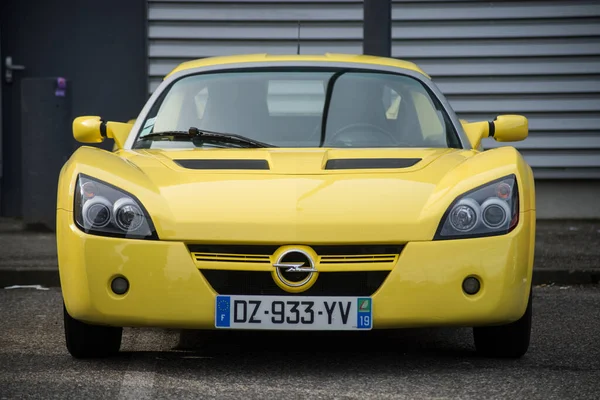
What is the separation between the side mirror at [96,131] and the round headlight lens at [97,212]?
4.22 ft

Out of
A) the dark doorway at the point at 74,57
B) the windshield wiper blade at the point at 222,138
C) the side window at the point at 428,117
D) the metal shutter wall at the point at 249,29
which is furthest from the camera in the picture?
the metal shutter wall at the point at 249,29

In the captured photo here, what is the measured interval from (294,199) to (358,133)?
47.1 inches

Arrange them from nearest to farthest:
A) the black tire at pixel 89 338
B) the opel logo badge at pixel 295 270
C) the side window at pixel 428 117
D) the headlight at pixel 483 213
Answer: the opel logo badge at pixel 295 270
the headlight at pixel 483 213
the black tire at pixel 89 338
the side window at pixel 428 117

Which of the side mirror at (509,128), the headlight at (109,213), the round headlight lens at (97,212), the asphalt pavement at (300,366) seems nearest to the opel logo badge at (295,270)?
the asphalt pavement at (300,366)

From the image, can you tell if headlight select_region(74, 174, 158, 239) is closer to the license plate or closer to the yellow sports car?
the yellow sports car

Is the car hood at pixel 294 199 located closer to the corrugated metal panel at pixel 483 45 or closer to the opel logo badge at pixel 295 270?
the opel logo badge at pixel 295 270

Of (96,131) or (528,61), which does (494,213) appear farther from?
(528,61)

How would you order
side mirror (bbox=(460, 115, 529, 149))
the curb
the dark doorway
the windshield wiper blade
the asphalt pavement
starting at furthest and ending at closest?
the dark doorway → the curb → side mirror (bbox=(460, 115, 529, 149)) → the windshield wiper blade → the asphalt pavement

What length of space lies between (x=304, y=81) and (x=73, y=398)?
7.78 feet

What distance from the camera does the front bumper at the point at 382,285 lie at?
475cm

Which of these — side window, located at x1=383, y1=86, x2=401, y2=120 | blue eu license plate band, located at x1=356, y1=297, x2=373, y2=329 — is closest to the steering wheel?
side window, located at x1=383, y1=86, x2=401, y2=120

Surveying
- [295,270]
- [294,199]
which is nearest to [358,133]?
[294,199]

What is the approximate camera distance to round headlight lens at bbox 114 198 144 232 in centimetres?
484

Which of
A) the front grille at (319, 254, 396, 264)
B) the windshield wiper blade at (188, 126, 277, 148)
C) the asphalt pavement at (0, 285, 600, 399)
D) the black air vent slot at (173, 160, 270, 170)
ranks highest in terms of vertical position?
the windshield wiper blade at (188, 126, 277, 148)
